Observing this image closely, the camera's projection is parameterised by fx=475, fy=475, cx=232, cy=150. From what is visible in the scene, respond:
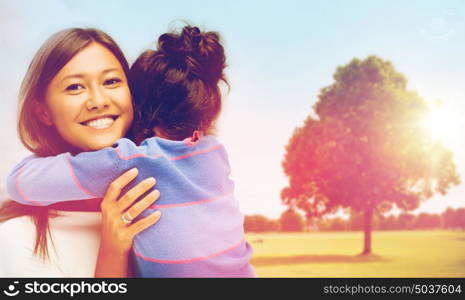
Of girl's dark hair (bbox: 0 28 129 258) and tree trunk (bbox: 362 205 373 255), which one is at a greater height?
girl's dark hair (bbox: 0 28 129 258)

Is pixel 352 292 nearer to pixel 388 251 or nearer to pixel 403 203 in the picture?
pixel 388 251

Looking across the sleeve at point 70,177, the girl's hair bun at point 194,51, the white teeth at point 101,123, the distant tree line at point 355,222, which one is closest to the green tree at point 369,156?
the distant tree line at point 355,222

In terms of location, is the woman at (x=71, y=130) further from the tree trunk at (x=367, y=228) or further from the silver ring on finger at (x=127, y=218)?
the tree trunk at (x=367, y=228)

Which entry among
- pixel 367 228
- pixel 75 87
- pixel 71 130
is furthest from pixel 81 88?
pixel 367 228

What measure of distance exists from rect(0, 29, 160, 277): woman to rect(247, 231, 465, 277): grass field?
8.88 feet

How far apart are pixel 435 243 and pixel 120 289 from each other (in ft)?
12.5

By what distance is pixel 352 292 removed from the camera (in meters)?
1.57

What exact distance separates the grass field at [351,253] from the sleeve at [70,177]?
287cm

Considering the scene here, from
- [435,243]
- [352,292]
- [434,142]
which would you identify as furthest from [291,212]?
[352,292]

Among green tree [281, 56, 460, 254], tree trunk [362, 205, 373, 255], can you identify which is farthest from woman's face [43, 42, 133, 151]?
tree trunk [362, 205, 373, 255]

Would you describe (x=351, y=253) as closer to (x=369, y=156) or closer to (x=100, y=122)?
(x=369, y=156)

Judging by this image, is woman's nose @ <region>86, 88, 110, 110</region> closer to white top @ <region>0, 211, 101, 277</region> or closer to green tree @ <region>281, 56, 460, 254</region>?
white top @ <region>0, 211, 101, 277</region>

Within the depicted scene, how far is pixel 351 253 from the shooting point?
528 centimetres

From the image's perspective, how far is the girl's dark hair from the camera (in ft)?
4.33
